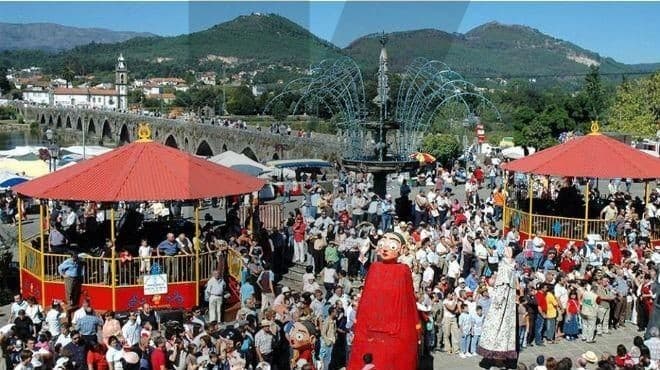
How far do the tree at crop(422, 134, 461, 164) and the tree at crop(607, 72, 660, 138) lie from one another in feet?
41.6

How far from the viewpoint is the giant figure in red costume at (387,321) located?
973 cm

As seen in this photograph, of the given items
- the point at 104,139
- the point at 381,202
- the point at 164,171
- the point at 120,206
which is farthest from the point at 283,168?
the point at 104,139

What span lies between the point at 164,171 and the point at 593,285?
8.10 meters

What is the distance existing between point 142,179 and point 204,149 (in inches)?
2524

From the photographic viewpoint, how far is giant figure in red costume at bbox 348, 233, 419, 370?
973 cm

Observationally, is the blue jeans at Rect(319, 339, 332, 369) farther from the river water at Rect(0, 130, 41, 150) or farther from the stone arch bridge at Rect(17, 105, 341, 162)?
the river water at Rect(0, 130, 41, 150)

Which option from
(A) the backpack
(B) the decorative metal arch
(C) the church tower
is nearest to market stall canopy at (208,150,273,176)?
(B) the decorative metal arch

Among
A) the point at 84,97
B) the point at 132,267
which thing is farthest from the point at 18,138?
the point at 132,267

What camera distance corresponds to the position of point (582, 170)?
66.0ft

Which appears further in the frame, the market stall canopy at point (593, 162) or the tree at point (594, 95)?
the tree at point (594, 95)

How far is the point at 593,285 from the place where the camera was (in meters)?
14.3

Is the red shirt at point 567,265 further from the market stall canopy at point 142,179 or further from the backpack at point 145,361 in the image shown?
the backpack at point 145,361

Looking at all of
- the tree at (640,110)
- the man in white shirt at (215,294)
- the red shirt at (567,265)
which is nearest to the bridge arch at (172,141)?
the tree at (640,110)

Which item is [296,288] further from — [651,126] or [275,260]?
[651,126]
